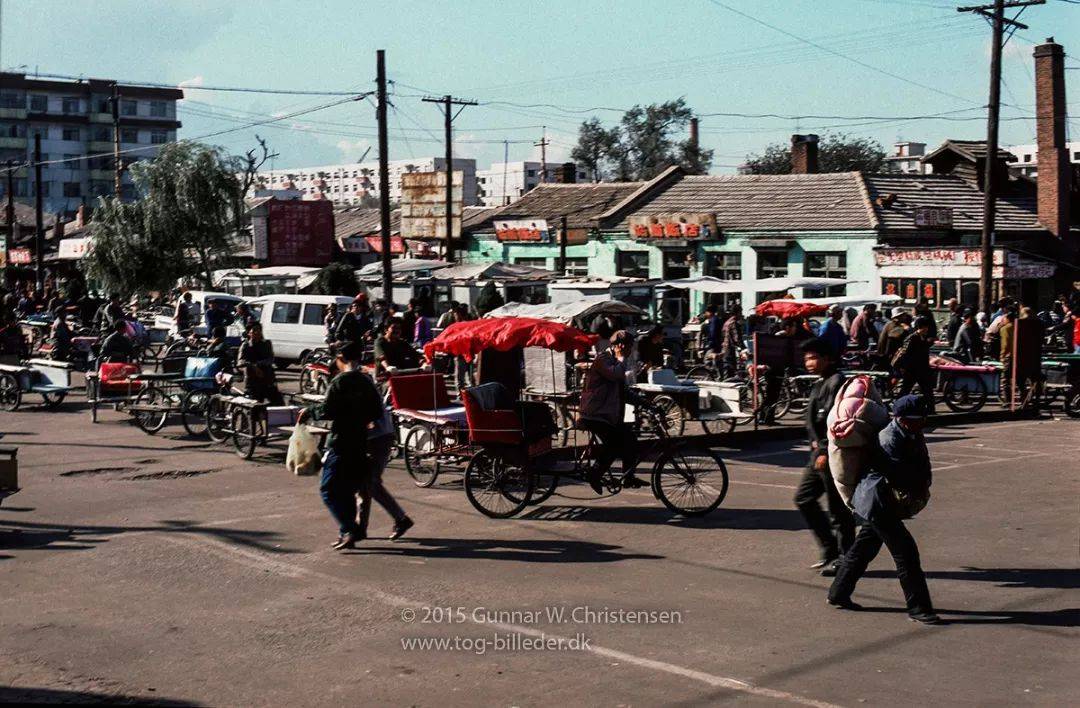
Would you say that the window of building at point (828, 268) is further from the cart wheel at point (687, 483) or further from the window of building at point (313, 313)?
the cart wheel at point (687, 483)

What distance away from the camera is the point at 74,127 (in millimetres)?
132500

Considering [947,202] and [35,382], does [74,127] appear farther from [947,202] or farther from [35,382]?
[35,382]

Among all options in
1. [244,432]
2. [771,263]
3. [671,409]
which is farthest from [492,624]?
[771,263]

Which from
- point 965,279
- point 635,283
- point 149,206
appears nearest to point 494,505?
point 635,283

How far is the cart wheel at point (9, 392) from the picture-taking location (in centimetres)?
2303

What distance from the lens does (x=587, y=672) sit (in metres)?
7.35

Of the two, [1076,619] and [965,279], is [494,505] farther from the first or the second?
[965,279]

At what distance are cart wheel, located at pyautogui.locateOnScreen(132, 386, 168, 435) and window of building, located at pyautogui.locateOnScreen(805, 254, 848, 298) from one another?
2623 cm

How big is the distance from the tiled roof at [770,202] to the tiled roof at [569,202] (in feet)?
9.37

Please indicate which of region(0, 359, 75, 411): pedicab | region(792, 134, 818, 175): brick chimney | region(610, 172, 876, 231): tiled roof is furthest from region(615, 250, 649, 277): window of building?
region(0, 359, 75, 411): pedicab

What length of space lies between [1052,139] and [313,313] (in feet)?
88.8

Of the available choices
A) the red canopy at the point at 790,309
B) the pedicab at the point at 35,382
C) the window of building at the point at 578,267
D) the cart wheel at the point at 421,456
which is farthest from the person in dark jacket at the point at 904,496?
the window of building at the point at 578,267

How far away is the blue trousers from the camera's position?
1065 centimetres

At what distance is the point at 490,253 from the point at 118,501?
Result: 41260 mm
